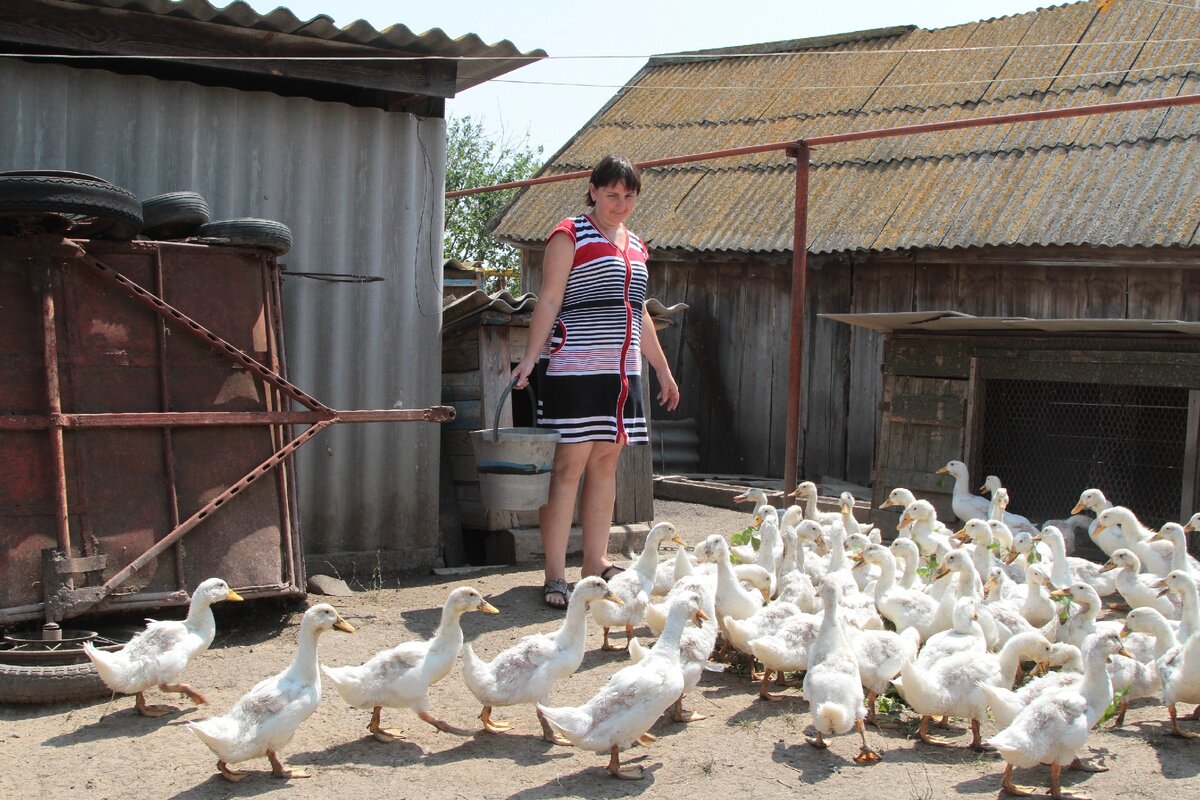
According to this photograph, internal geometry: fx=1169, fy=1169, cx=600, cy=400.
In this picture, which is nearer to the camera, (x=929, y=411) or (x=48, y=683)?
(x=48, y=683)

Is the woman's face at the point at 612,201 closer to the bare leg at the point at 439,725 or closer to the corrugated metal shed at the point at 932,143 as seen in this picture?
the bare leg at the point at 439,725

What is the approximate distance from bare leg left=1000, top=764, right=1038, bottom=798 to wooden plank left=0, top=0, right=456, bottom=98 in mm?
4600

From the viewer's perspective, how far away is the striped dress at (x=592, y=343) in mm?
5746

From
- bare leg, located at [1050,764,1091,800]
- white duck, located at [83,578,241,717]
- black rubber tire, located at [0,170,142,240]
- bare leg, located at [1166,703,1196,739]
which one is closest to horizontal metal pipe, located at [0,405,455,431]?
black rubber tire, located at [0,170,142,240]

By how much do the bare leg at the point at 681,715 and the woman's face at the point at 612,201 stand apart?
7.92 ft

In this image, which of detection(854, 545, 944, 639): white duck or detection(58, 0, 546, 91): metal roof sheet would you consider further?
detection(58, 0, 546, 91): metal roof sheet

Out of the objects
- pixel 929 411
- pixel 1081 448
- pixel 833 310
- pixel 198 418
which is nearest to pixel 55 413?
pixel 198 418

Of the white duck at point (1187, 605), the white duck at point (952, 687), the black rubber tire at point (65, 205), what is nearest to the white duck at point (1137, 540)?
the white duck at point (1187, 605)

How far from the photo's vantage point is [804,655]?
4.57 metres

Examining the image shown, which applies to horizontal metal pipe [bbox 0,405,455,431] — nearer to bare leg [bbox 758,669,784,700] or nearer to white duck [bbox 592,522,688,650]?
white duck [bbox 592,522,688,650]

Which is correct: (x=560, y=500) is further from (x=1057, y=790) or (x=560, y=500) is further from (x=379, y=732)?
(x=1057, y=790)

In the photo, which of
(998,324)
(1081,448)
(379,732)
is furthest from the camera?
(1081,448)

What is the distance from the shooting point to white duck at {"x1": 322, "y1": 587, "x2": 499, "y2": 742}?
13.3 feet

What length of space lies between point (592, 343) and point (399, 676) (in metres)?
2.21
